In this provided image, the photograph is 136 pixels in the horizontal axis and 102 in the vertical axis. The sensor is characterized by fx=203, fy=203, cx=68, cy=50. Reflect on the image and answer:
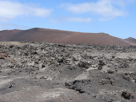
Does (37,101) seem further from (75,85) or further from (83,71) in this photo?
(83,71)

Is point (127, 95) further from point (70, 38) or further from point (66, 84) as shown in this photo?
point (70, 38)

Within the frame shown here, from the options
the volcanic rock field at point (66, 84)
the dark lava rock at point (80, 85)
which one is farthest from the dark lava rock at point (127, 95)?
the dark lava rock at point (80, 85)

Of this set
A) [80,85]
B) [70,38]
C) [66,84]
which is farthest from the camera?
[70,38]

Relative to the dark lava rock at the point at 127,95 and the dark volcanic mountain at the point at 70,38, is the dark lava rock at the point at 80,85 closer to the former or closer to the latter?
the dark lava rock at the point at 127,95

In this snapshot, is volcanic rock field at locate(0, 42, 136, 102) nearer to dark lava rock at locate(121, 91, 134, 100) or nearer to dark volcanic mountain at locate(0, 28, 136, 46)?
dark lava rock at locate(121, 91, 134, 100)

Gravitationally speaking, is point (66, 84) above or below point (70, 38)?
below

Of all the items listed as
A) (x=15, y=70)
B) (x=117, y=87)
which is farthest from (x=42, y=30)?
(x=117, y=87)

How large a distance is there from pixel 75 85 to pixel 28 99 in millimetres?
1006

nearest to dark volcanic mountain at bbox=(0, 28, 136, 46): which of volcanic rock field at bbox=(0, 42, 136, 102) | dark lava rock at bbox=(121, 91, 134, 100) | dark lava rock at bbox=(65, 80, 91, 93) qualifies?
volcanic rock field at bbox=(0, 42, 136, 102)

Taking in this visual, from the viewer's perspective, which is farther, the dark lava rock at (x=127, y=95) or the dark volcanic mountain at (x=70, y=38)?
the dark volcanic mountain at (x=70, y=38)

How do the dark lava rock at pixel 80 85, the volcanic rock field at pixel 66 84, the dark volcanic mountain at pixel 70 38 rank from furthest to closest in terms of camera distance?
the dark volcanic mountain at pixel 70 38, the dark lava rock at pixel 80 85, the volcanic rock field at pixel 66 84

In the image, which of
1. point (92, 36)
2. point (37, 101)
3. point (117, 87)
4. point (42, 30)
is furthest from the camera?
point (42, 30)

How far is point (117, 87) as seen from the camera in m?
3.67

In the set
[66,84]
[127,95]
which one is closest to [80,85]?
[66,84]
